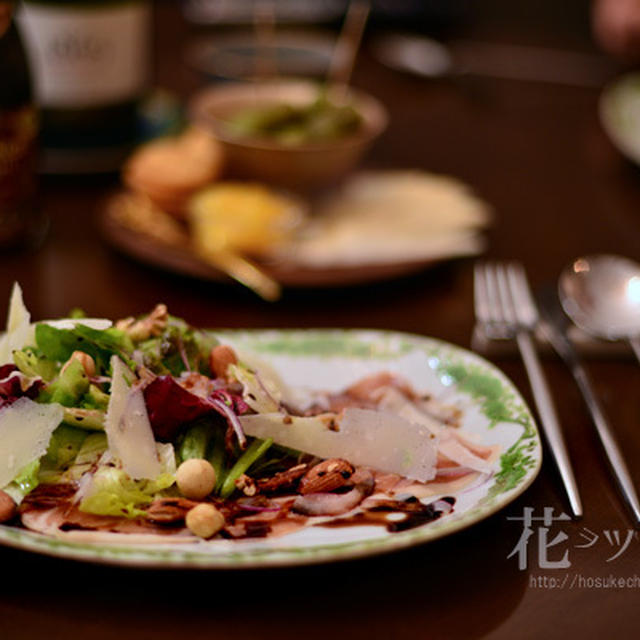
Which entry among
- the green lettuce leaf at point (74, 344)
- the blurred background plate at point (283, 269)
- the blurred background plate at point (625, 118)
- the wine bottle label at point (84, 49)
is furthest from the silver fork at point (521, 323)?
the wine bottle label at point (84, 49)

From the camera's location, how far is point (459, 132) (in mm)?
2129

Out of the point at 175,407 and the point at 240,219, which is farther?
the point at 240,219

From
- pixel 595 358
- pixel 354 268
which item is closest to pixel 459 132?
pixel 354 268

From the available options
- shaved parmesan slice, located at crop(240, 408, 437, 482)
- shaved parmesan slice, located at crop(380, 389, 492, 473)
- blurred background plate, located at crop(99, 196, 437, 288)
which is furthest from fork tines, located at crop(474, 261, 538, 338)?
shaved parmesan slice, located at crop(240, 408, 437, 482)

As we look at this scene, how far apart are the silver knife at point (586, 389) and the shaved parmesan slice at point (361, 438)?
7.3 inches

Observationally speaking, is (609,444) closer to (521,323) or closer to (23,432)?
(521,323)

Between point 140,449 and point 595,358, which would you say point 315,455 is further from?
point 595,358

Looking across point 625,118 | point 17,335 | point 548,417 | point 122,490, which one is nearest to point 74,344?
point 17,335

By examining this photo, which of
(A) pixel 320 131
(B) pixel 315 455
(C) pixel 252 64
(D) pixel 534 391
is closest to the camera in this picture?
(B) pixel 315 455

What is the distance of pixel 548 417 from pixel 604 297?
299 mm

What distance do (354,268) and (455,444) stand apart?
0.51m

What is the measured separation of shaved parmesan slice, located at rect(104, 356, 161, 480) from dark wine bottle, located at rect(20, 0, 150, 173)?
2.68 feet

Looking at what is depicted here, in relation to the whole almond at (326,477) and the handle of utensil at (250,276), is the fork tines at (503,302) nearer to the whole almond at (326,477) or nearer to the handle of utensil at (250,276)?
the handle of utensil at (250,276)

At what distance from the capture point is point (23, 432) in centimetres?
78
